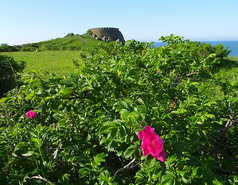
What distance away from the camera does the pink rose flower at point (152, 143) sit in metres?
0.99

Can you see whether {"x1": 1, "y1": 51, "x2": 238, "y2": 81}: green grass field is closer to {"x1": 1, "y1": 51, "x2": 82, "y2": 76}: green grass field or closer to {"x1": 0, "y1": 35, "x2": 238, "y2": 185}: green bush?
{"x1": 1, "y1": 51, "x2": 82, "y2": 76}: green grass field

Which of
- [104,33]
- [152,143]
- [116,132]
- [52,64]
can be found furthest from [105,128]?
[104,33]

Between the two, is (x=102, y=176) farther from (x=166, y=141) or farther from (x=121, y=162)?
(x=121, y=162)

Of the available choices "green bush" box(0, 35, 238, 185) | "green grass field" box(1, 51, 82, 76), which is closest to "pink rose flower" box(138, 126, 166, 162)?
"green bush" box(0, 35, 238, 185)

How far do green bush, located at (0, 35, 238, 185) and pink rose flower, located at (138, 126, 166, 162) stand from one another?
0.05m

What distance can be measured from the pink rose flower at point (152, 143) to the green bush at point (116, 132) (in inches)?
1.9

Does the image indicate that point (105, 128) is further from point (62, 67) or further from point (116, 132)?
point (62, 67)

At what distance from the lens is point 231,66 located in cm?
869

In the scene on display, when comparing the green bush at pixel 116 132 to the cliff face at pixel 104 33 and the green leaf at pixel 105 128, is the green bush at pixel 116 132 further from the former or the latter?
the cliff face at pixel 104 33

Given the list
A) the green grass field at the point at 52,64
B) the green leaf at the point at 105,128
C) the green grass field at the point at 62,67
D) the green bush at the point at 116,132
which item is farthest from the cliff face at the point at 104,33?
the green leaf at the point at 105,128

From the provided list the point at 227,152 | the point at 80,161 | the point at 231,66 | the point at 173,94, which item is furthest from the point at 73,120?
the point at 231,66

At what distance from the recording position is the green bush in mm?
1088

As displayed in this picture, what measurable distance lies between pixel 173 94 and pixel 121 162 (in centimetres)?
75

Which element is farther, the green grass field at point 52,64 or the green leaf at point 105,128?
the green grass field at point 52,64
